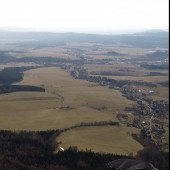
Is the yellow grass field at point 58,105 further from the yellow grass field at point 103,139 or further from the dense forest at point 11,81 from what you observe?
the yellow grass field at point 103,139

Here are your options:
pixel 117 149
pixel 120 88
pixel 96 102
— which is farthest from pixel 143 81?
pixel 117 149

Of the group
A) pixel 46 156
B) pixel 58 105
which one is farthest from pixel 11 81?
pixel 46 156

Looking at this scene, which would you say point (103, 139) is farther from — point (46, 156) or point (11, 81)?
point (11, 81)

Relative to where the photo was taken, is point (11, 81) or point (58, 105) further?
point (11, 81)

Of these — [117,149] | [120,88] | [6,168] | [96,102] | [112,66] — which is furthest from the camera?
[112,66]

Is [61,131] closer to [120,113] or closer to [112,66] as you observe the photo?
[120,113]

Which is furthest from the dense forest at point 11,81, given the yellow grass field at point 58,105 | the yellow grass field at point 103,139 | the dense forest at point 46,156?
the dense forest at point 46,156

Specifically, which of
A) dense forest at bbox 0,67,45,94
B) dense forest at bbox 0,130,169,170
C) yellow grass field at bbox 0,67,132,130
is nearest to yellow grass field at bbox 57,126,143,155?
dense forest at bbox 0,130,169,170

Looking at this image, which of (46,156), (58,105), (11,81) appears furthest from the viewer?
(11,81)
